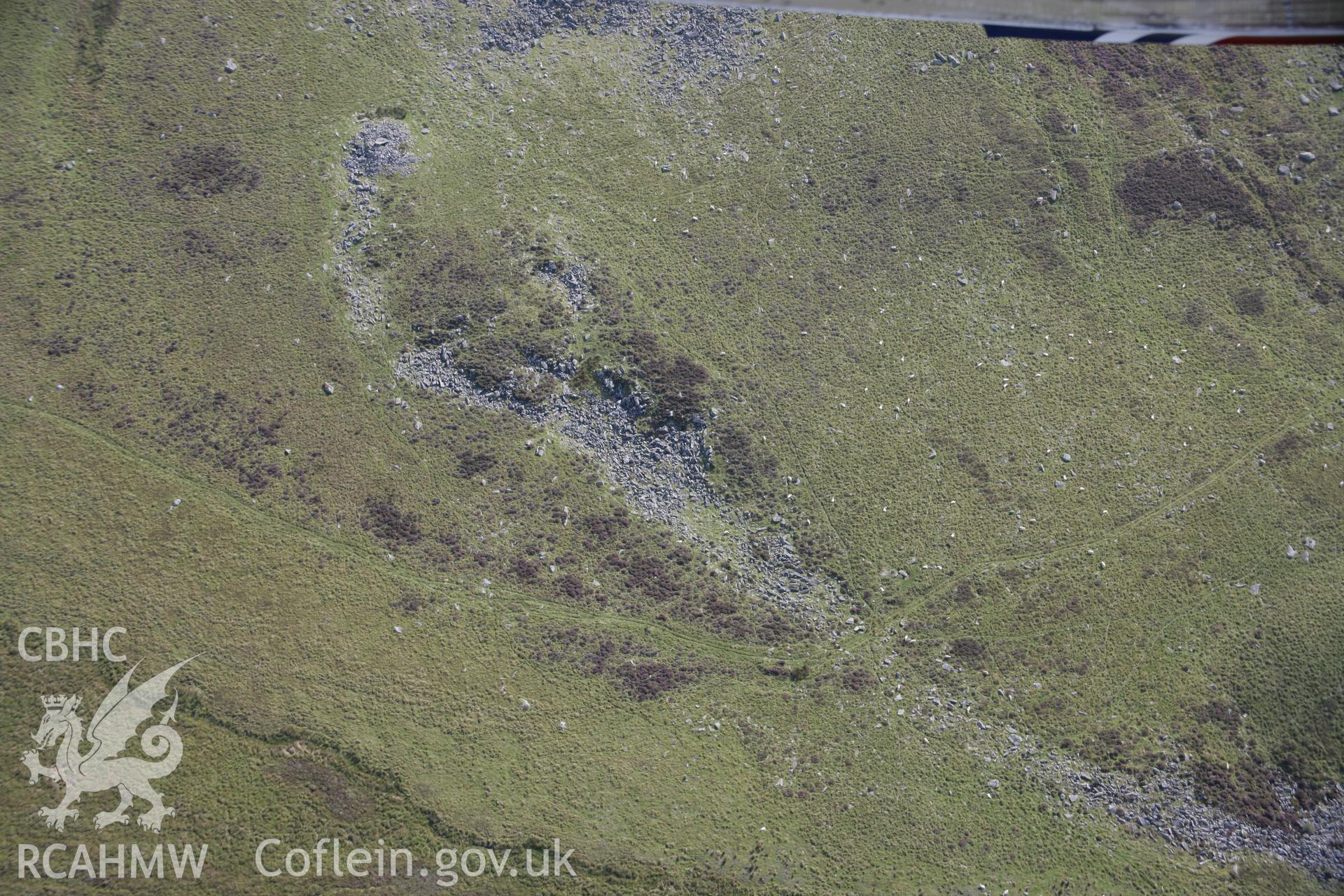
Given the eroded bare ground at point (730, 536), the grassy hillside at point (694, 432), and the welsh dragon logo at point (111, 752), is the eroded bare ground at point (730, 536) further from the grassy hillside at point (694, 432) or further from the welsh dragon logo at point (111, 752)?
the welsh dragon logo at point (111, 752)

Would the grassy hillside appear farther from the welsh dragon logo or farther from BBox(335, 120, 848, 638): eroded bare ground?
the welsh dragon logo

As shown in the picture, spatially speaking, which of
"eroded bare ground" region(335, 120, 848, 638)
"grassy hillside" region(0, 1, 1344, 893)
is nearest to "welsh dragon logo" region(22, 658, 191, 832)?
"grassy hillside" region(0, 1, 1344, 893)

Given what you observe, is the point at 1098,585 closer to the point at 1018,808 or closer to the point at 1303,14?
the point at 1018,808

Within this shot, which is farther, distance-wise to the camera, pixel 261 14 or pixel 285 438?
pixel 261 14

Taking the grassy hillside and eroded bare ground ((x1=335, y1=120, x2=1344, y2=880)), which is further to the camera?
eroded bare ground ((x1=335, y1=120, x2=1344, y2=880))

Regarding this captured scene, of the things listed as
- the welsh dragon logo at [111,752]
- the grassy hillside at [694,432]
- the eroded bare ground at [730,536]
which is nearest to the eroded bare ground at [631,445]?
the eroded bare ground at [730,536]

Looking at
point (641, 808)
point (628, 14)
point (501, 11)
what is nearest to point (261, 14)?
point (501, 11)
